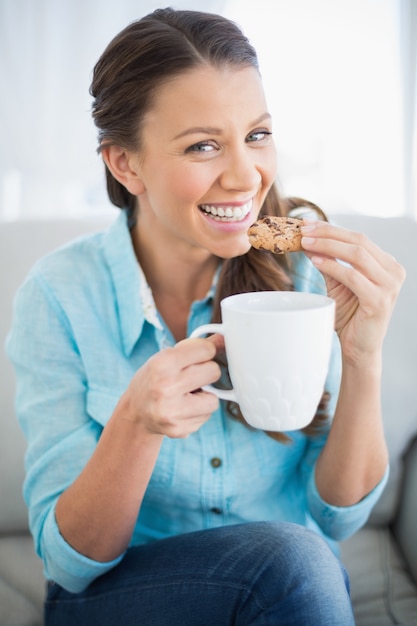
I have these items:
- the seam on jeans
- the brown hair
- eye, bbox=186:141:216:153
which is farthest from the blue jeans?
eye, bbox=186:141:216:153

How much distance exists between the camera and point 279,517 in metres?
1.25

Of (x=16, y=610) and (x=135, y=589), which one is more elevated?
(x=135, y=589)

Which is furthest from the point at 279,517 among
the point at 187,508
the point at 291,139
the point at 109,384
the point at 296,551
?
the point at 291,139

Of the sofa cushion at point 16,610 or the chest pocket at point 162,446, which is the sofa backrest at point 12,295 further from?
the chest pocket at point 162,446

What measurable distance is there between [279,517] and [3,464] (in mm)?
644

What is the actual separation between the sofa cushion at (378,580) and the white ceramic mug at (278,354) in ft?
2.34

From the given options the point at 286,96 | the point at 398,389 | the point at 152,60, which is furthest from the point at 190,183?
the point at 286,96

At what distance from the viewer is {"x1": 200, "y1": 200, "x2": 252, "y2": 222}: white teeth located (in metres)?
1.04

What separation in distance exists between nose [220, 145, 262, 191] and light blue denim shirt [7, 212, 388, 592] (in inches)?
11.3

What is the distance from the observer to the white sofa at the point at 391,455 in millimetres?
1377

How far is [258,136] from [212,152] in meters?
0.09

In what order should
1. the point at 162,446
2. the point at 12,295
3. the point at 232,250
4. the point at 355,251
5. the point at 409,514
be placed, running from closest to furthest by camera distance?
the point at 355,251
the point at 232,250
the point at 162,446
the point at 409,514
the point at 12,295

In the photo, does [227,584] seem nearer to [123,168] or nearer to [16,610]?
[16,610]

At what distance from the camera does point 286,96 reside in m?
2.01
